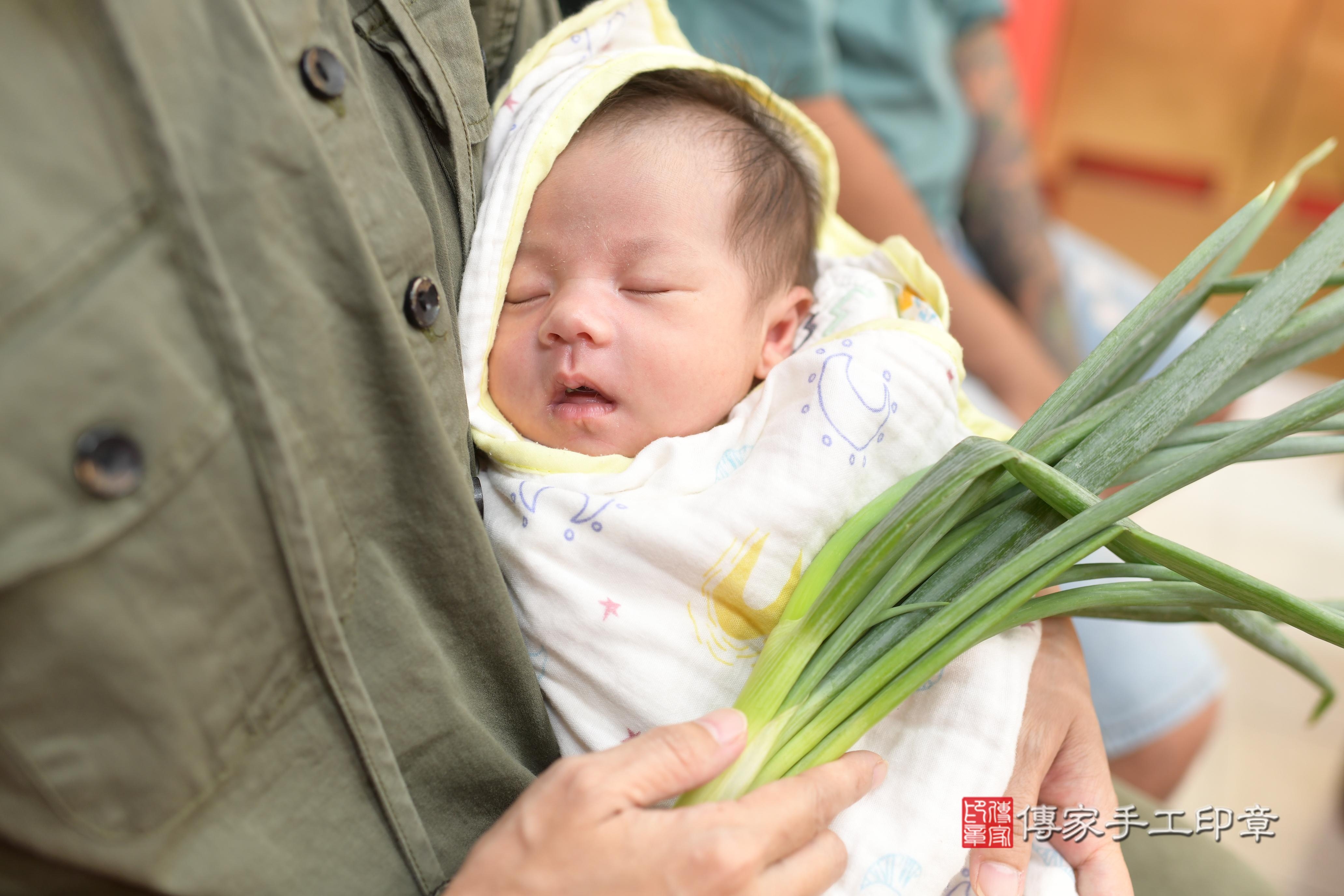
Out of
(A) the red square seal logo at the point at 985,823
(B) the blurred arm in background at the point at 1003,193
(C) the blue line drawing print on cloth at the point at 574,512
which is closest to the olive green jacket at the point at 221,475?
(C) the blue line drawing print on cloth at the point at 574,512

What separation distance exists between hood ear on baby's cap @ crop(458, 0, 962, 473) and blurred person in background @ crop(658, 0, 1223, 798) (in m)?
0.22

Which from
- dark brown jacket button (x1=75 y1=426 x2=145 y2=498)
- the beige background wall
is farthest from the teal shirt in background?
the beige background wall

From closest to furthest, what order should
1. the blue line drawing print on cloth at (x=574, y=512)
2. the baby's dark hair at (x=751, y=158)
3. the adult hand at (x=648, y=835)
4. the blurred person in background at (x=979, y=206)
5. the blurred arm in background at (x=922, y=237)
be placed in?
the adult hand at (x=648, y=835) < the blue line drawing print on cloth at (x=574, y=512) < the baby's dark hair at (x=751, y=158) < the blurred person in background at (x=979, y=206) < the blurred arm in background at (x=922, y=237)

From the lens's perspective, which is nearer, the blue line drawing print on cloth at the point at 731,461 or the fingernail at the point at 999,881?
the fingernail at the point at 999,881

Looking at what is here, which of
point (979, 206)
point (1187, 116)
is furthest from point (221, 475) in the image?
point (1187, 116)

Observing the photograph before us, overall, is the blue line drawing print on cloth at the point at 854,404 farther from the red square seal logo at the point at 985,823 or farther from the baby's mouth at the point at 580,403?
the red square seal logo at the point at 985,823

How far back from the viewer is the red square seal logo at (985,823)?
696 millimetres

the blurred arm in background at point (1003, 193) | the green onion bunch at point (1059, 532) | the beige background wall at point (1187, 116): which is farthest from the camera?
the beige background wall at point (1187, 116)

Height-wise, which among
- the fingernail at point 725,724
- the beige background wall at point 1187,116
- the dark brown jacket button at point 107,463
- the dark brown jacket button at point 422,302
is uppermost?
the dark brown jacket button at point 107,463

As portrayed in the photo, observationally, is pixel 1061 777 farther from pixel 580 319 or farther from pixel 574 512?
pixel 580 319

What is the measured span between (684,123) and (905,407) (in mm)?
392

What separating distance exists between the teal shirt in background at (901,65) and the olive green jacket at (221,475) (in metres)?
1.10

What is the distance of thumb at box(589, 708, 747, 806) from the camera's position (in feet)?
1.88

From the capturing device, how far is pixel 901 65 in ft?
6.02
